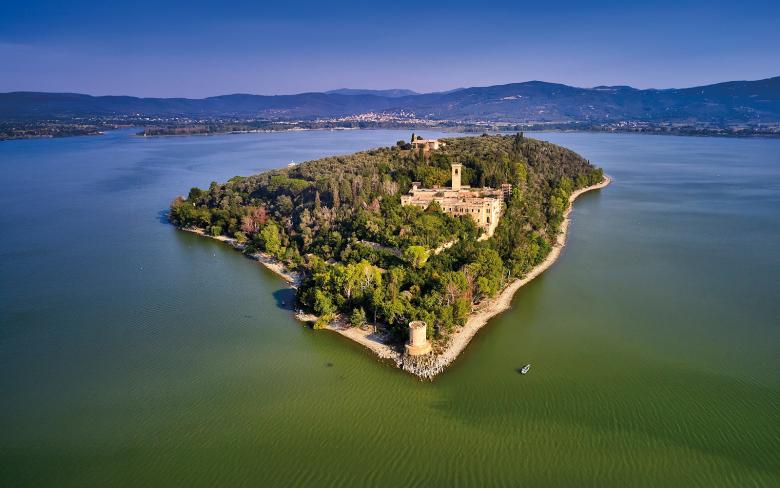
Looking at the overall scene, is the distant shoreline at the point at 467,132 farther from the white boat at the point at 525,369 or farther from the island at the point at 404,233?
the white boat at the point at 525,369

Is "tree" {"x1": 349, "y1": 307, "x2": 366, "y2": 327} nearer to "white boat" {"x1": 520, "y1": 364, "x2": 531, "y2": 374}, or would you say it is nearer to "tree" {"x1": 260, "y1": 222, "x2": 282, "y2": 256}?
"white boat" {"x1": 520, "y1": 364, "x2": 531, "y2": 374}

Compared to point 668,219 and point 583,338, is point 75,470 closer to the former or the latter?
point 583,338

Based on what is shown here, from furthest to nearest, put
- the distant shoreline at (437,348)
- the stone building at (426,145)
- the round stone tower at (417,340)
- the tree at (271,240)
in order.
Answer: the stone building at (426,145) < the tree at (271,240) < the round stone tower at (417,340) < the distant shoreline at (437,348)

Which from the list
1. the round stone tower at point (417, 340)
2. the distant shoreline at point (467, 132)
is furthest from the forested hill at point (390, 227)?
the distant shoreline at point (467, 132)

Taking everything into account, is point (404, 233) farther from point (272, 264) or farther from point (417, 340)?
point (417, 340)

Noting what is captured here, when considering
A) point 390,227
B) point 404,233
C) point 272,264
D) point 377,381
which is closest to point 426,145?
point 390,227

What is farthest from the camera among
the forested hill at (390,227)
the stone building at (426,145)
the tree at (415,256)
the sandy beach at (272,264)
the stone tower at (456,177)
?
the stone building at (426,145)
